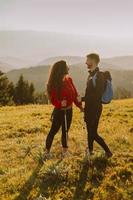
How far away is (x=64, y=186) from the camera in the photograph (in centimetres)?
941

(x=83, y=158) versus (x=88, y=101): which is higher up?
(x=88, y=101)

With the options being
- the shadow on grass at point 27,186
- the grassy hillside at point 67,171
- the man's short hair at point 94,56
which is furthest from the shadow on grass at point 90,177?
the man's short hair at point 94,56

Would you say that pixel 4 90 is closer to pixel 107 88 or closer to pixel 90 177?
pixel 107 88

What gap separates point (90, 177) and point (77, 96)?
8.05 ft

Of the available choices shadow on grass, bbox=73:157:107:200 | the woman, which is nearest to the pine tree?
the woman

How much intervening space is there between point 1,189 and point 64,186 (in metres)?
1.49

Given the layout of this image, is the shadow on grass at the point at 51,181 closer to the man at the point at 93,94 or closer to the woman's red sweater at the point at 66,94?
the man at the point at 93,94

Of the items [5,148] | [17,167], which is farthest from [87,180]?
[5,148]

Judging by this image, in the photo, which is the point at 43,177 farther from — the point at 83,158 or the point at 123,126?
the point at 123,126

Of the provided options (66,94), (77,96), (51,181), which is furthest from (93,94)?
(51,181)

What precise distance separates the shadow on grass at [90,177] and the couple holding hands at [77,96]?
507 millimetres

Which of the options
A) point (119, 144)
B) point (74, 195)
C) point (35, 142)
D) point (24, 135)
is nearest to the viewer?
point (74, 195)

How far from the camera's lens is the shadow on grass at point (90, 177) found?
8938 millimetres

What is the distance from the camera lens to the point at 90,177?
986 cm
